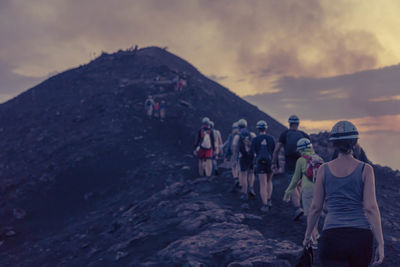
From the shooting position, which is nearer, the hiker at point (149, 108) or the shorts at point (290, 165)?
the shorts at point (290, 165)

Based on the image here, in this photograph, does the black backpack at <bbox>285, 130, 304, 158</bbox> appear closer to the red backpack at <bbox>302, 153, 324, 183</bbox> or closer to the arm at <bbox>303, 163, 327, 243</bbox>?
the red backpack at <bbox>302, 153, 324, 183</bbox>

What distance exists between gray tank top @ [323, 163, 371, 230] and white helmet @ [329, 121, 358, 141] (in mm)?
302

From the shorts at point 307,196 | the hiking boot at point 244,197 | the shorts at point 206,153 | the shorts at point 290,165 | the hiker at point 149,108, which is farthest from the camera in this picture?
the hiker at point 149,108

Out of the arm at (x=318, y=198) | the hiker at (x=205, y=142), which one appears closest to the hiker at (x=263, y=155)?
the hiker at (x=205, y=142)

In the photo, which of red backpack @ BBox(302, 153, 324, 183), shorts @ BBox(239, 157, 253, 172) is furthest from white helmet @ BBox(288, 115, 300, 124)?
shorts @ BBox(239, 157, 253, 172)

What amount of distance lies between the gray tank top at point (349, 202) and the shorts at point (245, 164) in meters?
7.05

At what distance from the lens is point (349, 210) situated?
3406mm

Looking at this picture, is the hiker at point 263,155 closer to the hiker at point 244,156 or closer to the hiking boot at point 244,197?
the hiker at point 244,156

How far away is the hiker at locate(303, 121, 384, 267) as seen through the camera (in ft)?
10.8

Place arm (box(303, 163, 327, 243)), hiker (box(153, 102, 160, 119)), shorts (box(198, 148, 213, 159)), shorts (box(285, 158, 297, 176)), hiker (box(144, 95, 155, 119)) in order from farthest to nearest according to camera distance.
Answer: hiker (box(144, 95, 155, 119))
hiker (box(153, 102, 160, 119))
shorts (box(198, 148, 213, 159))
shorts (box(285, 158, 297, 176))
arm (box(303, 163, 327, 243))

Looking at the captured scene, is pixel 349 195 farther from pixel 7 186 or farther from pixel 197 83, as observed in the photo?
pixel 197 83

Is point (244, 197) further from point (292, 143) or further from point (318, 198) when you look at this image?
point (318, 198)

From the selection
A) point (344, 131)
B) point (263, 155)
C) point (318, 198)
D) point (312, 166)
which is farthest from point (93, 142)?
point (344, 131)

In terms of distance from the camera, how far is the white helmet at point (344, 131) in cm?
353
